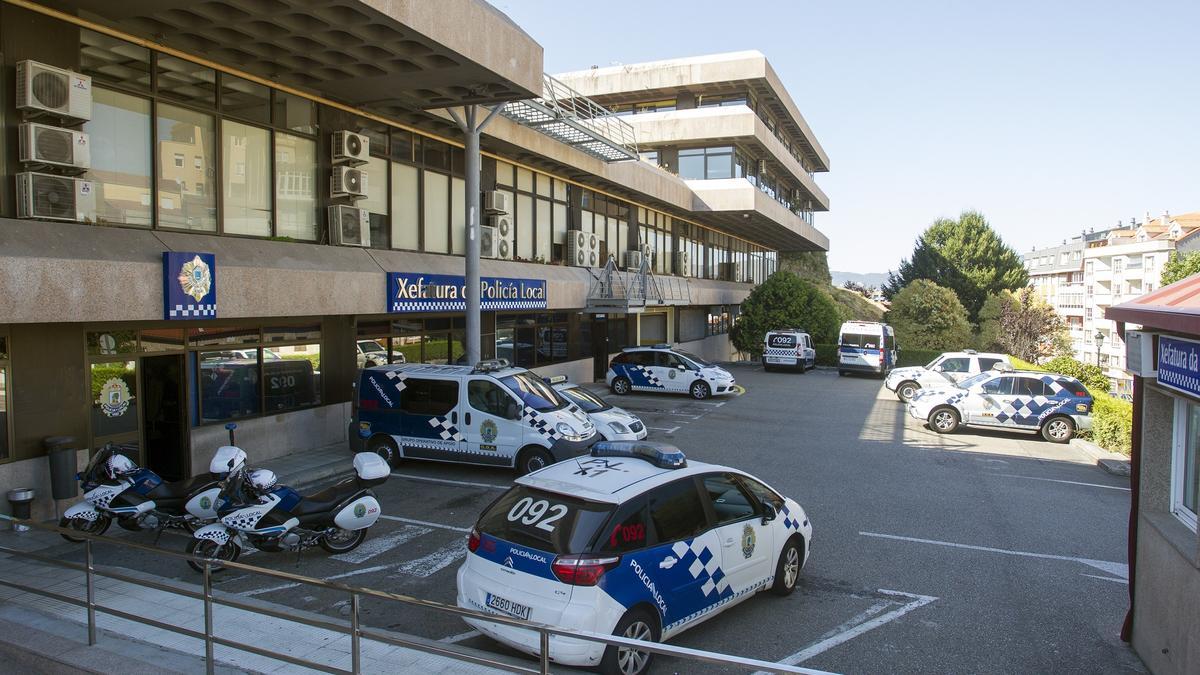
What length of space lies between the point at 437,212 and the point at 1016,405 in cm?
1497

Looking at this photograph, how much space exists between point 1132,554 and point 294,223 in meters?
13.8

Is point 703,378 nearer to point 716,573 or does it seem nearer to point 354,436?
point 354,436

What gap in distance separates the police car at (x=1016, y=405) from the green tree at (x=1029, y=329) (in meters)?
28.4

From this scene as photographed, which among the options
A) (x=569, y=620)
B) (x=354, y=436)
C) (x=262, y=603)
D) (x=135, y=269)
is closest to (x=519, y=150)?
(x=354, y=436)

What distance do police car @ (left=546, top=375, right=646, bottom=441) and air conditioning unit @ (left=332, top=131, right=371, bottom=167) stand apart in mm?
5926

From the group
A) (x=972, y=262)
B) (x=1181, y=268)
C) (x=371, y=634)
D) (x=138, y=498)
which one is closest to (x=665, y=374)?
(x=138, y=498)

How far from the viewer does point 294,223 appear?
1448cm

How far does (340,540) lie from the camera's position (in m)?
8.77

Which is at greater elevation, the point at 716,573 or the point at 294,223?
the point at 294,223

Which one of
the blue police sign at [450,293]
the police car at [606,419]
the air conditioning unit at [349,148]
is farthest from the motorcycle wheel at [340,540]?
the air conditioning unit at [349,148]

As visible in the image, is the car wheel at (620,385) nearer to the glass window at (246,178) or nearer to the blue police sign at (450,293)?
the blue police sign at (450,293)

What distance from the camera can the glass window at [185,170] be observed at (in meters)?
11.9

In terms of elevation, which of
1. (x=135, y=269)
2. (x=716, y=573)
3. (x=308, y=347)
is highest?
(x=135, y=269)

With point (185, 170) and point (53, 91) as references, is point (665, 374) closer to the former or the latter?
point (185, 170)
